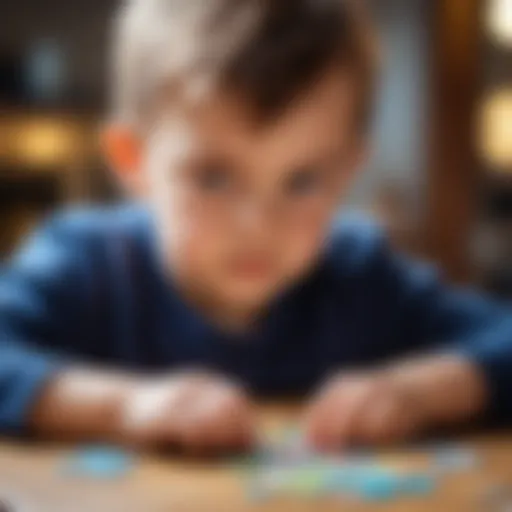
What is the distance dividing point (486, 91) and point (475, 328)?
115 mm

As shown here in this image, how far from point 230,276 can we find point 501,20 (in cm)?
18

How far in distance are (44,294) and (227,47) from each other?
130mm

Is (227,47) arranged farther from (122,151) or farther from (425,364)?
(425,364)

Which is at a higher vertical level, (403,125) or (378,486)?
(403,125)

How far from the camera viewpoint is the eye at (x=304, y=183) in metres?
0.50

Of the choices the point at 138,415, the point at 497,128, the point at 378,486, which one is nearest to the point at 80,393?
the point at 138,415

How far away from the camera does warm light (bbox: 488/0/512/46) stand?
0.56 meters

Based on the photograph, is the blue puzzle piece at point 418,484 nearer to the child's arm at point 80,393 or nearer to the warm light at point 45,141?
the child's arm at point 80,393

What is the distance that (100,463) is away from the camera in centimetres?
47

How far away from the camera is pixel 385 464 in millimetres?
489

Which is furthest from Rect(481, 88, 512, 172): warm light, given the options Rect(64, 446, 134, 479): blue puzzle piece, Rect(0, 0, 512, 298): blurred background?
Rect(64, 446, 134, 479): blue puzzle piece

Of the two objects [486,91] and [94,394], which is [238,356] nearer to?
[94,394]

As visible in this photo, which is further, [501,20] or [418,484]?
Answer: [501,20]

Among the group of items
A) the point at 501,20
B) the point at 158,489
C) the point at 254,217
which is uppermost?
the point at 501,20
